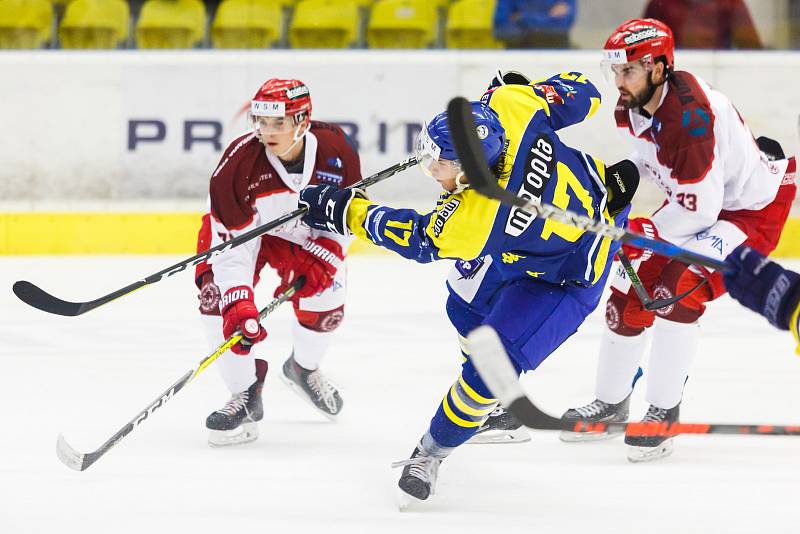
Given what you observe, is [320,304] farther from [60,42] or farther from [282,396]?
[60,42]

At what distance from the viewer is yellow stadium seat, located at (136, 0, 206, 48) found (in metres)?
6.19

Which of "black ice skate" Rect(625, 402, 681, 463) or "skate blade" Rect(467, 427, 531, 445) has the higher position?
"black ice skate" Rect(625, 402, 681, 463)

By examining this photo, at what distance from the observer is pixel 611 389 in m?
3.29

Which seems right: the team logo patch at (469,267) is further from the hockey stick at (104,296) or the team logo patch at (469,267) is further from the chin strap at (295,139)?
the chin strap at (295,139)

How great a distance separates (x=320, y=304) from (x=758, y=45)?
3.73 metres

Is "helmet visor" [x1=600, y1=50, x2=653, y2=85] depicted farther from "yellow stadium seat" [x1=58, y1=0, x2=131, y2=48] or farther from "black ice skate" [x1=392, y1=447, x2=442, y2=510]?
"yellow stadium seat" [x1=58, y1=0, x2=131, y2=48]

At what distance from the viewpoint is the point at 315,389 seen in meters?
3.42

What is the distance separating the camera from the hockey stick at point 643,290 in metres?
3.01

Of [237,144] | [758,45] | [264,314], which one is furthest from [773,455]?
[758,45]

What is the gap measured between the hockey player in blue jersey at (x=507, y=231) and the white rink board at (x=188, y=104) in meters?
3.34

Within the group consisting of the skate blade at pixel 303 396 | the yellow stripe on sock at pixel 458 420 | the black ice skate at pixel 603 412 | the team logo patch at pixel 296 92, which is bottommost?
the skate blade at pixel 303 396

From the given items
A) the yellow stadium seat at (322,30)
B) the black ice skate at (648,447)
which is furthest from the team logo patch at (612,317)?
the yellow stadium seat at (322,30)

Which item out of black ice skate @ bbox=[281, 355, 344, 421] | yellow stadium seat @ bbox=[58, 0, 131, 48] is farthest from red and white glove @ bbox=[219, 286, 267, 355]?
yellow stadium seat @ bbox=[58, 0, 131, 48]

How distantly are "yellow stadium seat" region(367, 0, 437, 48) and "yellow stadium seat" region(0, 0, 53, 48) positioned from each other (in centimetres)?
182
